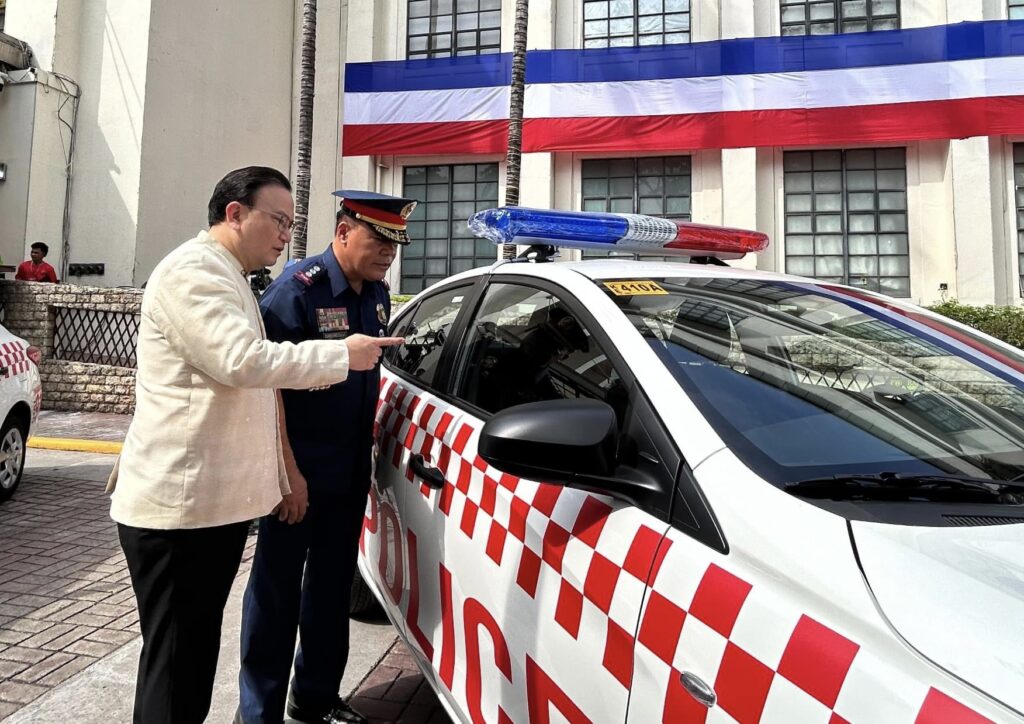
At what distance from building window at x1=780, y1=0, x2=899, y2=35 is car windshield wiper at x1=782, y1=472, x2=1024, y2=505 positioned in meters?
13.3

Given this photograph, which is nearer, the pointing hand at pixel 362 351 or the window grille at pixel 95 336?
the pointing hand at pixel 362 351

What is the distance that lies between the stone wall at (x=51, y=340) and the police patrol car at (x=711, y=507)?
9.10 metres

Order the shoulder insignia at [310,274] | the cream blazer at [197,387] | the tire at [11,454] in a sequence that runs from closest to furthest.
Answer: the cream blazer at [197,387] < the shoulder insignia at [310,274] < the tire at [11,454]

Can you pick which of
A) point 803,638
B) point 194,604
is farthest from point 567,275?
point 194,604

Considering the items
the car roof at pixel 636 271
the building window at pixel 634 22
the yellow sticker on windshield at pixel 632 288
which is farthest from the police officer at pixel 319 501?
the building window at pixel 634 22

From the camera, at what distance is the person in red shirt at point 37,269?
1037 centimetres

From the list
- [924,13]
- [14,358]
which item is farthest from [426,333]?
[924,13]

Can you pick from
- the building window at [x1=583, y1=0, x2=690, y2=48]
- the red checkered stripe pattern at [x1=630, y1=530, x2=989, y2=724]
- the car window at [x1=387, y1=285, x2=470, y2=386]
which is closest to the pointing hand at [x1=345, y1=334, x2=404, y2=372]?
the car window at [x1=387, y1=285, x2=470, y2=386]

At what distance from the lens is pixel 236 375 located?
1513mm

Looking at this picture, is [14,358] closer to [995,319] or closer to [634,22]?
[634,22]

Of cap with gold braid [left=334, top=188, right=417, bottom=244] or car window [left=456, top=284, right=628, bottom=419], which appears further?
cap with gold braid [left=334, top=188, right=417, bottom=244]

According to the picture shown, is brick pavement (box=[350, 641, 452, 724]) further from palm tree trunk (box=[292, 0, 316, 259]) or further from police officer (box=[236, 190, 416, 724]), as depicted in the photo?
palm tree trunk (box=[292, 0, 316, 259])

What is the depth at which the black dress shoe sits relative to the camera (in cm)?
213

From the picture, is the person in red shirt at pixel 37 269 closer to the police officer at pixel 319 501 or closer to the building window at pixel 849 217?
the police officer at pixel 319 501
